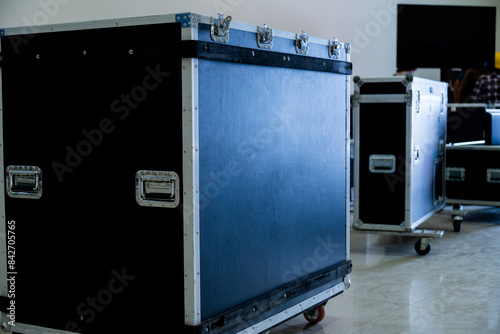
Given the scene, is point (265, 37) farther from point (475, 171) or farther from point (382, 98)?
point (475, 171)

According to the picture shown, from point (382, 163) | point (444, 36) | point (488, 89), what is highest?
point (444, 36)

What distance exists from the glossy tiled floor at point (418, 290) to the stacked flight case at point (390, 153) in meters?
0.22

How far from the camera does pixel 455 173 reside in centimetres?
482

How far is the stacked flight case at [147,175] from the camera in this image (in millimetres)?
1738

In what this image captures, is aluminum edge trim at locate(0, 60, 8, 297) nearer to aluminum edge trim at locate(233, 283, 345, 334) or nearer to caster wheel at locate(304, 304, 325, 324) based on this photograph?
aluminum edge trim at locate(233, 283, 345, 334)

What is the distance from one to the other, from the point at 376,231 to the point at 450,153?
1.18 m

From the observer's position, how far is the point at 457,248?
4094 mm

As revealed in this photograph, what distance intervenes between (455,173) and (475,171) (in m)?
0.14

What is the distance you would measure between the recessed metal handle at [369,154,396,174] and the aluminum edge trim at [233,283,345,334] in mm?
1409

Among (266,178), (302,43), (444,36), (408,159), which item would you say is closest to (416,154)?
(408,159)

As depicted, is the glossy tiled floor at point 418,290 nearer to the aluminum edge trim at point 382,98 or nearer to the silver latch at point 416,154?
the silver latch at point 416,154

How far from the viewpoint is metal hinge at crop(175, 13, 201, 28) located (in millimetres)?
1708

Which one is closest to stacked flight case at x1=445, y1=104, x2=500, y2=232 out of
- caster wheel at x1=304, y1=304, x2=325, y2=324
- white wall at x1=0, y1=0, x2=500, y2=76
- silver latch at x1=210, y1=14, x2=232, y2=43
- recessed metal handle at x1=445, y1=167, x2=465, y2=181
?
recessed metal handle at x1=445, y1=167, x2=465, y2=181

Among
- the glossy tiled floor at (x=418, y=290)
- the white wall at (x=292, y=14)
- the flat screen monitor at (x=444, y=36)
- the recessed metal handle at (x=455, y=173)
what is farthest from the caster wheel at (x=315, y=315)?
the flat screen monitor at (x=444, y=36)
